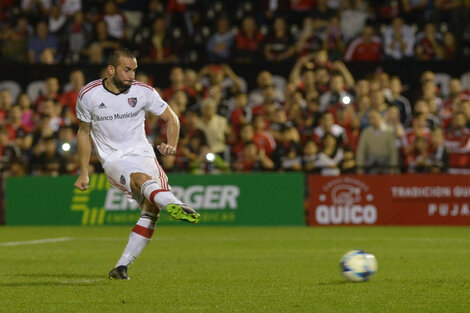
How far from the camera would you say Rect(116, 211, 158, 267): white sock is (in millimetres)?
9430

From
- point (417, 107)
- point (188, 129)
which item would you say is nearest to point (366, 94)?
point (417, 107)

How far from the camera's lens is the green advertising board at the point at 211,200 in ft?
64.3

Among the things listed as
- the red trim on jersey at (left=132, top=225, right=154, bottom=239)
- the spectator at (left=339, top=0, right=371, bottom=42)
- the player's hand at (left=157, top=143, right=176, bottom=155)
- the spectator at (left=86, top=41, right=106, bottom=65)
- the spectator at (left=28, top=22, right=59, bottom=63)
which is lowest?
the red trim on jersey at (left=132, top=225, right=154, bottom=239)

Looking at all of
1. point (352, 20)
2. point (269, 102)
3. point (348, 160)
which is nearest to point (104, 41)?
point (269, 102)

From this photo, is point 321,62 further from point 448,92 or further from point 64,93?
point 64,93

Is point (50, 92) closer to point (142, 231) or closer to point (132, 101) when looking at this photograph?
point (132, 101)

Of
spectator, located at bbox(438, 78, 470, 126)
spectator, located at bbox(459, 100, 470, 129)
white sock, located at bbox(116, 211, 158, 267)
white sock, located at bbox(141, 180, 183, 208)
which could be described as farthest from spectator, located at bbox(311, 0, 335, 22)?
white sock, located at bbox(141, 180, 183, 208)

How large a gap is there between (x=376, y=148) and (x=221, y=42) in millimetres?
5338

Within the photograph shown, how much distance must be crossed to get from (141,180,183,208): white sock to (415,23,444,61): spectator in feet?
44.5

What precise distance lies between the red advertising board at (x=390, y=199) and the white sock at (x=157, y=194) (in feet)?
Answer: 35.1

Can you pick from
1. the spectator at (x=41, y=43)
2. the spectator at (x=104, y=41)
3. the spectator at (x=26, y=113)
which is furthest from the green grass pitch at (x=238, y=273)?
the spectator at (x=41, y=43)

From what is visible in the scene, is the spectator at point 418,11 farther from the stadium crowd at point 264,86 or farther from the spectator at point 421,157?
the spectator at point 421,157

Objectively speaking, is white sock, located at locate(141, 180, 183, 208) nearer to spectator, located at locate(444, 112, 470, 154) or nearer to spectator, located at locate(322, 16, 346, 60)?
spectator, located at locate(444, 112, 470, 154)

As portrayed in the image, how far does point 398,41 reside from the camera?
70.5 feet
